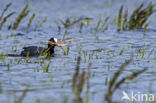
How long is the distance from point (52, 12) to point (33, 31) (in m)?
5.46

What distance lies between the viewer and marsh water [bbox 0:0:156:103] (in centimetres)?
567

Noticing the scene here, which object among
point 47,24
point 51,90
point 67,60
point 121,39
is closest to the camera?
point 51,90

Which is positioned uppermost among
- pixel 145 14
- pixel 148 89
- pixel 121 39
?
pixel 145 14

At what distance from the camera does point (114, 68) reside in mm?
7645

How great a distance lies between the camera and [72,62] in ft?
27.6

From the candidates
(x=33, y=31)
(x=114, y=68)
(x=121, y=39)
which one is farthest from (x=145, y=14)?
(x=114, y=68)

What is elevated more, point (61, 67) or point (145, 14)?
point (145, 14)

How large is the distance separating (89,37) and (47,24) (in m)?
3.73

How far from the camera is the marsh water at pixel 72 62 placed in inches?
223

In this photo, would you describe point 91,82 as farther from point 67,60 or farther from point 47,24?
point 47,24

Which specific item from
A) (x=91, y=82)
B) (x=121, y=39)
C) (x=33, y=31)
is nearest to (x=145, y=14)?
(x=121, y=39)

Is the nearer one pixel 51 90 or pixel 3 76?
pixel 51 90

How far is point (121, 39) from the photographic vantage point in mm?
12164

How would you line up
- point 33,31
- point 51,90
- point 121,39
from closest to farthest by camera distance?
point 51,90, point 121,39, point 33,31
